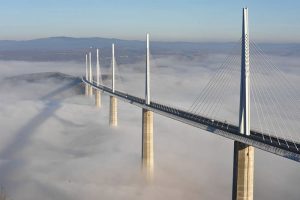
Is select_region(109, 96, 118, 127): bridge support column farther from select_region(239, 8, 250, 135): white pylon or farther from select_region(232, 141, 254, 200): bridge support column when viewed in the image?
select_region(232, 141, 254, 200): bridge support column

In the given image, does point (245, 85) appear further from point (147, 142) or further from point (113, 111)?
point (113, 111)

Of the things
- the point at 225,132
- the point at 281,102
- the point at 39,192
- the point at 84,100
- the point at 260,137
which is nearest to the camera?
the point at 260,137

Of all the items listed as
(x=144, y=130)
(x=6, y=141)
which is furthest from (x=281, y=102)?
(x=144, y=130)

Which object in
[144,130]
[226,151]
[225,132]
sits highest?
A: [225,132]

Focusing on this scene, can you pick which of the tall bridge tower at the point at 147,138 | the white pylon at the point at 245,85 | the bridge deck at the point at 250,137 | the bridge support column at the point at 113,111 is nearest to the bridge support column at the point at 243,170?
the bridge deck at the point at 250,137

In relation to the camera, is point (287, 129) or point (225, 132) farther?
point (287, 129)

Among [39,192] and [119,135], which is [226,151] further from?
[39,192]

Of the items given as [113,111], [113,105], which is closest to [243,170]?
[113,105]
